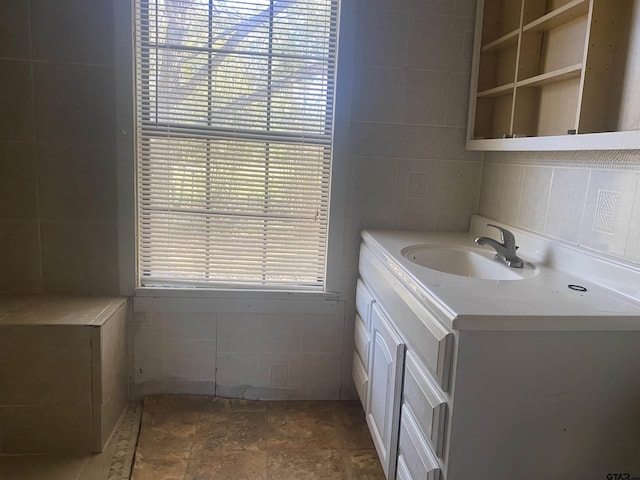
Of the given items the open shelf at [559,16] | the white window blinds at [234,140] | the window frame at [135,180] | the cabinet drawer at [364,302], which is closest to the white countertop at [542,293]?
the cabinet drawer at [364,302]

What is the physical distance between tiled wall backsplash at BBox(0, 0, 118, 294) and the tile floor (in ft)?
2.19

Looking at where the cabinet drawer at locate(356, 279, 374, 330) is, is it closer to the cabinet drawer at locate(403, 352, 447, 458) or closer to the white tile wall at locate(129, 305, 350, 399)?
the white tile wall at locate(129, 305, 350, 399)

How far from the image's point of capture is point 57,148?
1972 mm

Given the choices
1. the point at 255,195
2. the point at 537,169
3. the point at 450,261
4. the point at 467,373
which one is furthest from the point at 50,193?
the point at 537,169

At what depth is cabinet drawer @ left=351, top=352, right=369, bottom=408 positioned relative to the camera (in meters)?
1.91

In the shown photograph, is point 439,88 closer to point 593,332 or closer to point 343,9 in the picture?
point 343,9

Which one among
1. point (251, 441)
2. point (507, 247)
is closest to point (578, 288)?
point (507, 247)

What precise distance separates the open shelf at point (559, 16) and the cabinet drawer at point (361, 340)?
1.25 m

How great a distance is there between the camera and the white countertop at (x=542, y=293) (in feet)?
3.41

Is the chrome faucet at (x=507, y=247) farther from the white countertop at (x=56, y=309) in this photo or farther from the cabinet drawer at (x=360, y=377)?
the white countertop at (x=56, y=309)

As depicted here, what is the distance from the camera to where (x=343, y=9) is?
1993 millimetres

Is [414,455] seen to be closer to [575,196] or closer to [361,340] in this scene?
[361,340]

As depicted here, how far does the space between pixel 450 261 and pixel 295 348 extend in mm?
848

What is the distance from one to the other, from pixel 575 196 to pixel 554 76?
0.38m
